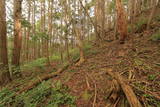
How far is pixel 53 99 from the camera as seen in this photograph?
367cm

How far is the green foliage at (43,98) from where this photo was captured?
353 cm

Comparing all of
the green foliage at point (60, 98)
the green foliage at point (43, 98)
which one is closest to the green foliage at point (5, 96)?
the green foliage at point (43, 98)

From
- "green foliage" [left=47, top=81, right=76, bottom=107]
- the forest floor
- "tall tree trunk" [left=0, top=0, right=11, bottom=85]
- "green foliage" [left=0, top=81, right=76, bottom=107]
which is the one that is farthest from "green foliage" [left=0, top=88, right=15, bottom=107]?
the forest floor

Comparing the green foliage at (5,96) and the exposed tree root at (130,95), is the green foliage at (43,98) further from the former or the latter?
the exposed tree root at (130,95)

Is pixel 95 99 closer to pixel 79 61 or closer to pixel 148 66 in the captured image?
pixel 148 66

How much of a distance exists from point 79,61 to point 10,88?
3561 mm

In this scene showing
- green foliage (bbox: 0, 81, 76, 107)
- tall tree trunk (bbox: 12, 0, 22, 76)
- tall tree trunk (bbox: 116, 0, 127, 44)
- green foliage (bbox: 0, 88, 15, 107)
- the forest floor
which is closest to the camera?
the forest floor

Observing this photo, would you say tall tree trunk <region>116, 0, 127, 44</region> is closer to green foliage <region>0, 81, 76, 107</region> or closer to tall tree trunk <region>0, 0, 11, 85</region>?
green foliage <region>0, 81, 76, 107</region>

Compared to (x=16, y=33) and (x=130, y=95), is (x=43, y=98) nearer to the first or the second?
(x=130, y=95)

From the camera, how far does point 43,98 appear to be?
3.95 metres

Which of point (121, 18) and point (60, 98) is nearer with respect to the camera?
point (60, 98)

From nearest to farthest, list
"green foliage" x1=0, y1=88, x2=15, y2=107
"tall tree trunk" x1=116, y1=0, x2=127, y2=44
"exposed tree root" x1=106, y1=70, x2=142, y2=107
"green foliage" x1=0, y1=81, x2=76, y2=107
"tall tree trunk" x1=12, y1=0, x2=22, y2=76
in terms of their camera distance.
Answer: "exposed tree root" x1=106, y1=70, x2=142, y2=107
"green foliage" x1=0, y1=81, x2=76, y2=107
"green foliage" x1=0, y1=88, x2=15, y2=107
"tall tree trunk" x1=12, y1=0, x2=22, y2=76
"tall tree trunk" x1=116, y1=0, x2=127, y2=44

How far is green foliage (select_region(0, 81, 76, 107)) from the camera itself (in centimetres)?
353

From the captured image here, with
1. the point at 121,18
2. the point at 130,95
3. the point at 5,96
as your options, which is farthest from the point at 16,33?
the point at 130,95
